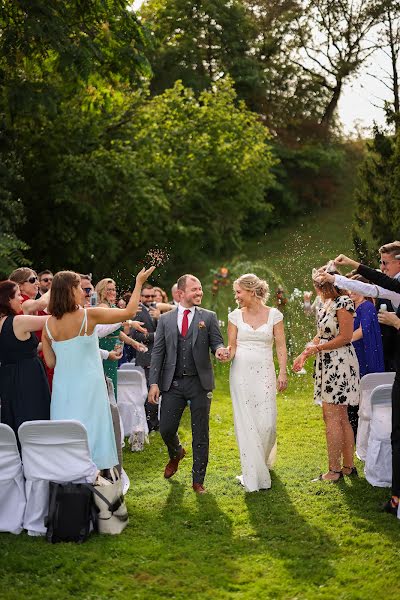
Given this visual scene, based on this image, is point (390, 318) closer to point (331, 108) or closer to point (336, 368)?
point (336, 368)

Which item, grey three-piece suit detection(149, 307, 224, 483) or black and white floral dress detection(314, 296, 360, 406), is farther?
black and white floral dress detection(314, 296, 360, 406)

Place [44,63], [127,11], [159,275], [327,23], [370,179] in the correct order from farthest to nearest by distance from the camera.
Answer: [327,23]
[159,275]
[370,179]
[44,63]
[127,11]

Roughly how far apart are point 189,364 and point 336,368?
1387 mm

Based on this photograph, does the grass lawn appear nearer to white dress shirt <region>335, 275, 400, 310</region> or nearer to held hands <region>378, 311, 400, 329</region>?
held hands <region>378, 311, 400, 329</region>

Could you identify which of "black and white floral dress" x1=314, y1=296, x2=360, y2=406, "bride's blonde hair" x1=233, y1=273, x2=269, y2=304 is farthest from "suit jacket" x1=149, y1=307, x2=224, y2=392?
"black and white floral dress" x1=314, y1=296, x2=360, y2=406

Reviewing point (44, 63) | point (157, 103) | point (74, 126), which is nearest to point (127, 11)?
point (44, 63)

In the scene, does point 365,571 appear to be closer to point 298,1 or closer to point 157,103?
point 157,103

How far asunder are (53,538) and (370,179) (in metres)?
13.1

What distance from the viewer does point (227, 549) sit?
259 inches

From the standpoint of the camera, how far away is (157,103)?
31156 millimetres

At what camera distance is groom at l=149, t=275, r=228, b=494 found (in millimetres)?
8234

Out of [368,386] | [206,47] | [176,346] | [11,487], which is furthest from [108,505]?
[206,47]

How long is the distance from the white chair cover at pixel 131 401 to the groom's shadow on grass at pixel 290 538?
2.66 m

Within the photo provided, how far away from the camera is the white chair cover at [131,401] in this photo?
34.5 feet
